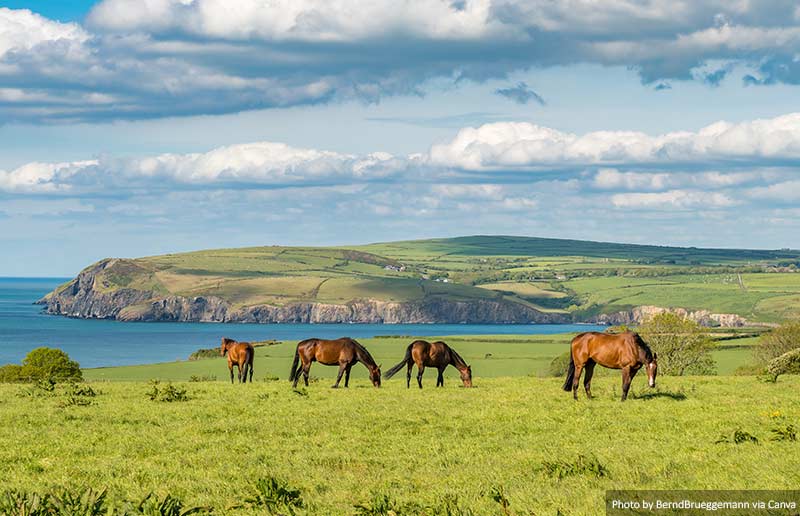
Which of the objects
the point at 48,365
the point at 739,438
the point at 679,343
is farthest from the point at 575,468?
the point at 679,343

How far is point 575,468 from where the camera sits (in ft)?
50.3

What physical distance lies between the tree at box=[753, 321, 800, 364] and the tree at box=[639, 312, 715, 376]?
3817 mm

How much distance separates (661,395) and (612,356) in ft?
5.95

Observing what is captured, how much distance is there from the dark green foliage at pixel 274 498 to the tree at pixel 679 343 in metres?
59.5

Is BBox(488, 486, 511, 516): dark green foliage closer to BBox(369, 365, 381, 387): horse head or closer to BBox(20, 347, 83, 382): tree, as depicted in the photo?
BBox(369, 365, 381, 387): horse head

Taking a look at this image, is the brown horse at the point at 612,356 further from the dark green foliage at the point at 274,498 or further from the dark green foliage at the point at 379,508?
the dark green foliage at the point at 379,508

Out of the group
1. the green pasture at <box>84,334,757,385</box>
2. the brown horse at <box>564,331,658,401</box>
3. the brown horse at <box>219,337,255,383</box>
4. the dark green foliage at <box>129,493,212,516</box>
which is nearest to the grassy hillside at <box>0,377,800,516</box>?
the brown horse at <box>564,331,658,401</box>

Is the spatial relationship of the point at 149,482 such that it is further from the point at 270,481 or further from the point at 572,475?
the point at 572,475

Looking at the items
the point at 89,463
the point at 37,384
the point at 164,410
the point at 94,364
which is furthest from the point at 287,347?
the point at 89,463

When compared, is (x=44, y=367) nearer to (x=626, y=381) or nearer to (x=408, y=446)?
(x=626, y=381)

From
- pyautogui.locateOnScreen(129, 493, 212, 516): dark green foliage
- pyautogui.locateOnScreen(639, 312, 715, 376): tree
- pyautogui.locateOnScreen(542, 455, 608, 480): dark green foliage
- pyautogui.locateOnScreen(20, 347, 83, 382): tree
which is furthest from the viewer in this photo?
pyautogui.locateOnScreen(639, 312, 715, 376): tree

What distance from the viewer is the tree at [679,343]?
70812 millimetres

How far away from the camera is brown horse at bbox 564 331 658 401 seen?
1043 inches

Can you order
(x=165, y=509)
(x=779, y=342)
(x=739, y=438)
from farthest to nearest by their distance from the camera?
(x=779, y=342) < (x=739, y=438) < (x=165, y=509)
